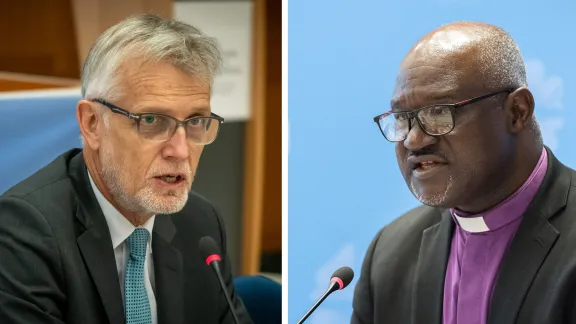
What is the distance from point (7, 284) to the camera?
2113mm

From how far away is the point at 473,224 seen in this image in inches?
83.4

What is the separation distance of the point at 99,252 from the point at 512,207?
120 centimetres

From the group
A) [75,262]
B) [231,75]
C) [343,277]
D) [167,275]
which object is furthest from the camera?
[231,75]

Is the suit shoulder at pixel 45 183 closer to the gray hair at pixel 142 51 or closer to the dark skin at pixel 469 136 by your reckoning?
the gray hair at pixel 142 51

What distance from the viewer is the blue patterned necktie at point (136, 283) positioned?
2332 mm

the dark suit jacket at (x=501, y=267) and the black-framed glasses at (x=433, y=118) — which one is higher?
the black-framed glasses at (x=433, y=118)

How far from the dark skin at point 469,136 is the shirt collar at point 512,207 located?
0.06 feet

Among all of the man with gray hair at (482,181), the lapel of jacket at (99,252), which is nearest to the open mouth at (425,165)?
the man with gray hair at (482,181)

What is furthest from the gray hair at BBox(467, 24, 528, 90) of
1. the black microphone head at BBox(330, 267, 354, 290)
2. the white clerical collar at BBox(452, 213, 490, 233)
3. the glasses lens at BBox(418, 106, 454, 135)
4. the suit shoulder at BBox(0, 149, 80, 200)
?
the suit shoulder at BBox(0, 149, 80, 200)

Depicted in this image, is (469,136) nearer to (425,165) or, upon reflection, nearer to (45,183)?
(425,165)

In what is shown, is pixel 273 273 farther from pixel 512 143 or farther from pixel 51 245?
pixel 512 143

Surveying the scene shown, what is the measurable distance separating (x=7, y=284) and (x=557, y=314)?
146cm

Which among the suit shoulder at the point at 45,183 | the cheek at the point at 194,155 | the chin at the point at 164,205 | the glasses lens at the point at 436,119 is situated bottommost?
the chin at the point at 164,205

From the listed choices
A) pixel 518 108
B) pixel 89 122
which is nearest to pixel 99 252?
pixel 89 122
